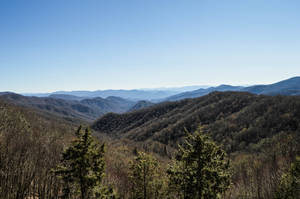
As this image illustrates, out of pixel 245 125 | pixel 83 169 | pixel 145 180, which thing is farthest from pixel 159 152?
pixel 83 169

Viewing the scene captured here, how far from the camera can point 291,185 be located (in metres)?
15.9

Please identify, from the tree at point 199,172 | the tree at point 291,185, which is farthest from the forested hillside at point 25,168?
the tree at point 291,185

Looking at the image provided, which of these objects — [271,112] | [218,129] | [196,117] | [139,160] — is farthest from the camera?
[196,117]

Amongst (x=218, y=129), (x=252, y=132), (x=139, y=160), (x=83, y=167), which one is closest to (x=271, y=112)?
(x=252, y=132)

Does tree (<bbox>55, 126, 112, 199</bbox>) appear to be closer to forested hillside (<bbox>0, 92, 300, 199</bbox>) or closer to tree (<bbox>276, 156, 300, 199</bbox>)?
forested hillside (<bbox>0, 92, 300, 199</bbox>)

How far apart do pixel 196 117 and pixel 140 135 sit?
4218cm

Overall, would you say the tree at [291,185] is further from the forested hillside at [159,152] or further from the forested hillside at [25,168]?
the forested hillside at [25,168]

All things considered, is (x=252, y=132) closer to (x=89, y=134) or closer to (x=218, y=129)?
(x=218, y=129)

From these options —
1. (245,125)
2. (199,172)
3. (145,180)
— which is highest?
(199,172)

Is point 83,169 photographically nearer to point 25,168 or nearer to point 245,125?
point 25,168

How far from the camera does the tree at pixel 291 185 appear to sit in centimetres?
1555

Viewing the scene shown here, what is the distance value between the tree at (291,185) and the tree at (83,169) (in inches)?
599

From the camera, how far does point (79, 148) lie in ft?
35.0

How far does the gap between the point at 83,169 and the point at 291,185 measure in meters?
16.9
